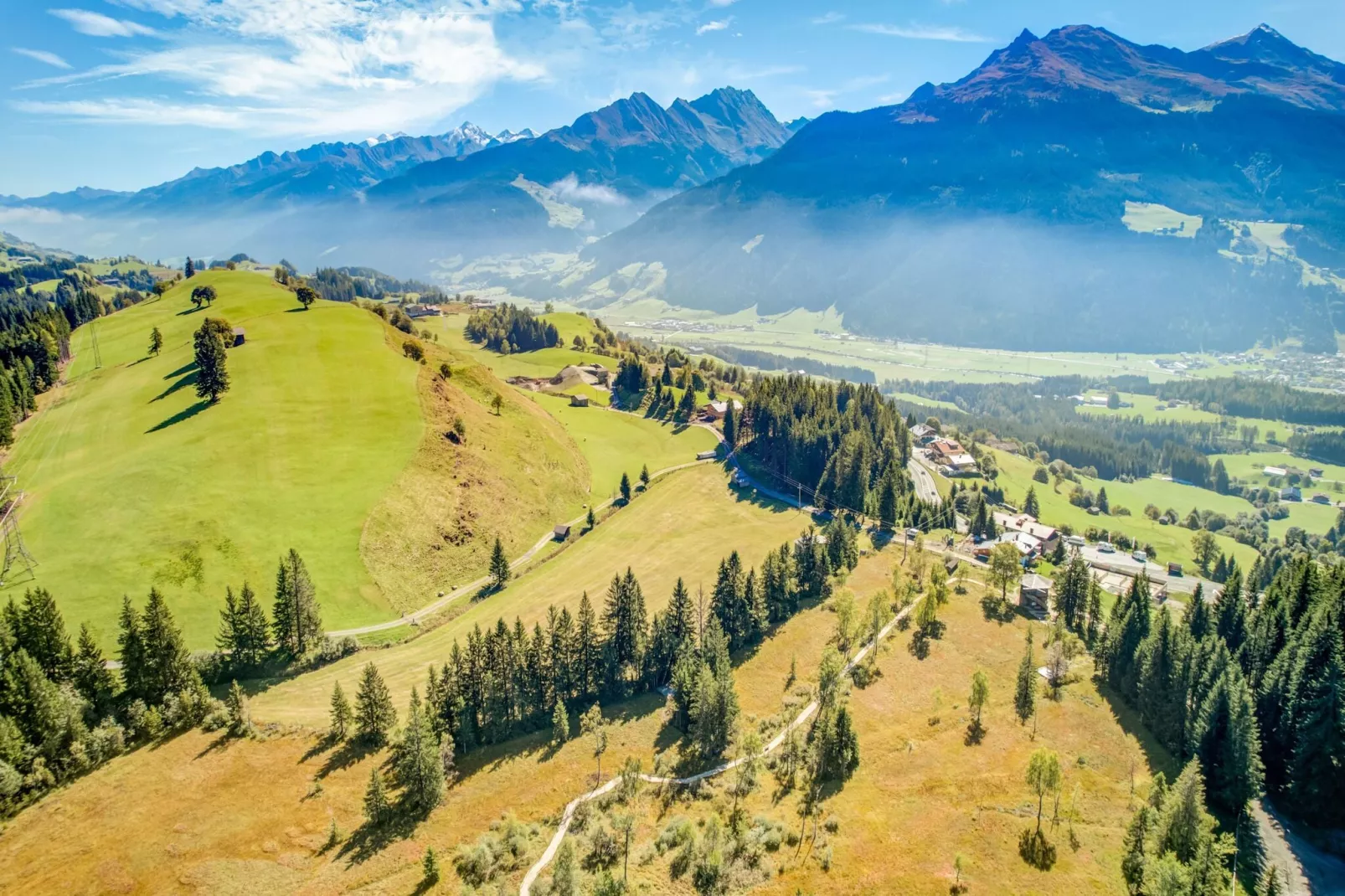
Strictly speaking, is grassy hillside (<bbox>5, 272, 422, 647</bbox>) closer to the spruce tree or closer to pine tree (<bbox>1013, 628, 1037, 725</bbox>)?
the spruce tree

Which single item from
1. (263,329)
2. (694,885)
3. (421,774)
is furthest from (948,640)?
(263,329)

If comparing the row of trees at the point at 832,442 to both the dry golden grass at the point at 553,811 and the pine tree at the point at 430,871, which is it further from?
the pine tree at the point at 430,871

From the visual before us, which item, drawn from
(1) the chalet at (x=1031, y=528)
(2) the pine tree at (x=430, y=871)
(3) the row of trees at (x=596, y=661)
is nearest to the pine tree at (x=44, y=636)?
(3) the row of trees at (x=596, y=661)

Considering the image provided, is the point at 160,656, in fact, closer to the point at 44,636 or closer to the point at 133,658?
the point at 133,658

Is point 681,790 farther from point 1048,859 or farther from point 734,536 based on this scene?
point 734,536


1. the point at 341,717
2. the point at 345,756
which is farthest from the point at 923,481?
the point at 345,756
